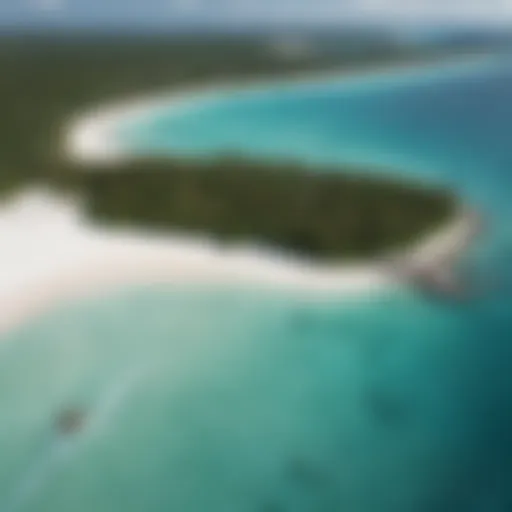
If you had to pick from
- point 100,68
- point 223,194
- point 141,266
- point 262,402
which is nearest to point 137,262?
point 141,266

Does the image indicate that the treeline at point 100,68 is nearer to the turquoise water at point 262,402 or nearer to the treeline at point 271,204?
the treeline at point 271,204

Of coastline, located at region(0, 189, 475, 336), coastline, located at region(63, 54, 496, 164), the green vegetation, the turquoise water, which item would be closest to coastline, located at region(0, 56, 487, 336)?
coastline, located at region(0, 189, 475, 336)

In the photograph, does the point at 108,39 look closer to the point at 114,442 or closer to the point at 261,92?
the point at 261,92

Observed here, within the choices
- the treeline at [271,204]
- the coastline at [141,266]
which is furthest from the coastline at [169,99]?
the coastline at [141,266]

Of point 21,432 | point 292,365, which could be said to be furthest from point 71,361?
point 292,365

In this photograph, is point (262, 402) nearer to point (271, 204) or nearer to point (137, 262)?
point (137, 262)

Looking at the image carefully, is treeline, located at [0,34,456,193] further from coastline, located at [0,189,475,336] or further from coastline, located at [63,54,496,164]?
coastline, located at [0,189,475,336]
